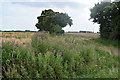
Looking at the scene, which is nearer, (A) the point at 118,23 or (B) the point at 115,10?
(A) the point at 118,23

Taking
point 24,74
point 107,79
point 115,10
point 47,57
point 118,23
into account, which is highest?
point 115,10

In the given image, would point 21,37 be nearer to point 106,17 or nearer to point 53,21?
point 53,21

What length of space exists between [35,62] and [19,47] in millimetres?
830

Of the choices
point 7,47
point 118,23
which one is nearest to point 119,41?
point 118,23

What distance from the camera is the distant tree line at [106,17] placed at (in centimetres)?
1702

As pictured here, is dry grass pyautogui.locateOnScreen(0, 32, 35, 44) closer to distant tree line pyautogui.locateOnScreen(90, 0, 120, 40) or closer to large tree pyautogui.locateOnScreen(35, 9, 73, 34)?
large tree pyautogui.locateOnScreen(35, 9, 73, 34)

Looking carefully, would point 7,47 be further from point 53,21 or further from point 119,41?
point 119,41

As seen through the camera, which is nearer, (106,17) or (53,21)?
(53,21)

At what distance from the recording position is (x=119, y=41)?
1712cm

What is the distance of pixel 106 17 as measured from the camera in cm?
1992

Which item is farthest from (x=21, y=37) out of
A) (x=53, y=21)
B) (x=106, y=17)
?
(x=106, y=17)

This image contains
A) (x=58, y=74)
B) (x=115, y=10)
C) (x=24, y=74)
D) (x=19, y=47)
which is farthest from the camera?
(x=115, y=10)

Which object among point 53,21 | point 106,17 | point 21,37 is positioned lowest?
point 21,37

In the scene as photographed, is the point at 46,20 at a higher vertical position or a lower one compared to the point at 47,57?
higher
